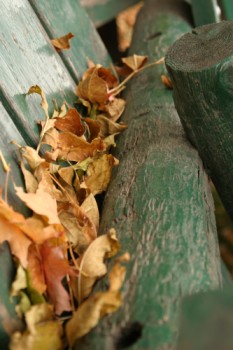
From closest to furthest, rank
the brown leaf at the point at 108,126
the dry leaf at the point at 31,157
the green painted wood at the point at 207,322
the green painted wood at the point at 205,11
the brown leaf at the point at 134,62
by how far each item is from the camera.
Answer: the green painted wood at the point at 207,322 < the dry leaf at the point at 31,157 < the brown leaf at the point at 108,126 < the brown leaf at the point at 134,62 < the green painted wood at the point at 205,11

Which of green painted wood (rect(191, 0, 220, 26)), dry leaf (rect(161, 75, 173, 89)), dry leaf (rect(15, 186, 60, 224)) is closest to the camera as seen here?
dry leaf (rect(15, 186, 60, 224))

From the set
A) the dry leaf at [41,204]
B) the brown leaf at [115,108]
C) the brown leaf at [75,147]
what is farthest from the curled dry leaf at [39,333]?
the brown leaf at [115,108]

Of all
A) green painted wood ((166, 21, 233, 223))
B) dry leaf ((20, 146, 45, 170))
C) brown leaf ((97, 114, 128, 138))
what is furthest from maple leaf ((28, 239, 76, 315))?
brown leaf ((97, 114, 128, 138))

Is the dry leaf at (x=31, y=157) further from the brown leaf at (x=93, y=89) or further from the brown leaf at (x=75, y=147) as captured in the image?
the brown leaf at (x=93, y=89)

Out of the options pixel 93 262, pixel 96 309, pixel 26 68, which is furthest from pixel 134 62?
pixel 96 309

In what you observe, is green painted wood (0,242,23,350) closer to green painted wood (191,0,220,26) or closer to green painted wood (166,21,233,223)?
green painted wood (166,21,233,223)

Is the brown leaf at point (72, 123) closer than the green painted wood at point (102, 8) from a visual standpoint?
Yes
